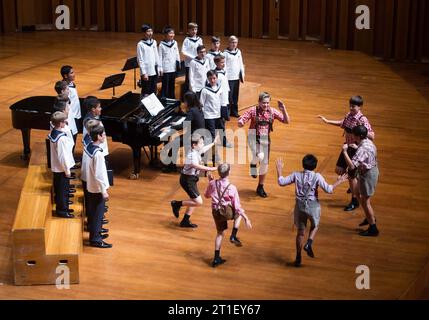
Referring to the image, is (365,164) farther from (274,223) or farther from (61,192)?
(61,192)

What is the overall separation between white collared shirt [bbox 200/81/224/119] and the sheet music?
0.61 meters

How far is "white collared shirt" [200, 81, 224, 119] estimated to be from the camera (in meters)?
10.7

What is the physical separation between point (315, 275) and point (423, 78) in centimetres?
936

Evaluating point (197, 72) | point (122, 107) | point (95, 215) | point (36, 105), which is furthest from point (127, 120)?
point (197, 72)

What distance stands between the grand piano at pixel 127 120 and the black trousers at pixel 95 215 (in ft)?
6.13

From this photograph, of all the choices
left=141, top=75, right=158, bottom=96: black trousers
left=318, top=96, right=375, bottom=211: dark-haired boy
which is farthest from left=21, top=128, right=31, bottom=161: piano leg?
left=318, top=96, right=375, bottom=211: dark-haired boy

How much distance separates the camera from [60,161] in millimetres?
8445

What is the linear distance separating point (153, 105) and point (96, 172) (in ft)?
7.79

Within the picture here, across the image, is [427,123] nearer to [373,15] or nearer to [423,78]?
[423,78]

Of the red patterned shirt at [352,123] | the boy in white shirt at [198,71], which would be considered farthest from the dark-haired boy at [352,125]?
the boy in white shirt at [198,71]

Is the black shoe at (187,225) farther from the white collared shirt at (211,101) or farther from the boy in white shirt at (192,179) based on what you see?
the white collared shirt at (211,101)

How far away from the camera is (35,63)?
16.3 m

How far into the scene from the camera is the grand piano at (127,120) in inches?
396

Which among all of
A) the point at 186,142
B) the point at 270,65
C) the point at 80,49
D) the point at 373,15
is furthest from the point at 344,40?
the point at 186,142
